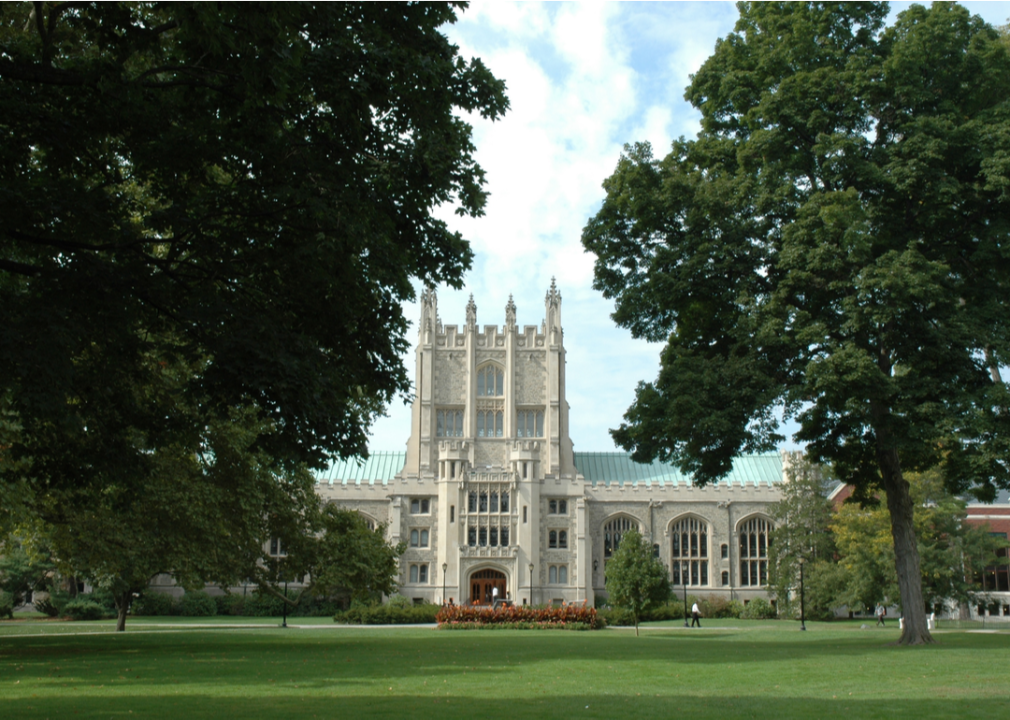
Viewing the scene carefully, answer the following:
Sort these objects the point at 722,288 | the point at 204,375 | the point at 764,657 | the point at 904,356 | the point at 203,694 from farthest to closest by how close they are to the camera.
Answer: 1. the point at 722,288
2. the point at 904,356
3. the point at 764,657
4. the point at 203,694
5. the point at 204,375

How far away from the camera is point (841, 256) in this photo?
20.5 m

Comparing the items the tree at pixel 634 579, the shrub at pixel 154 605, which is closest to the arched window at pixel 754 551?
the tree at pixel 634 579

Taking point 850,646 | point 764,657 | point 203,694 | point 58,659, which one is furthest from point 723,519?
point 203,694

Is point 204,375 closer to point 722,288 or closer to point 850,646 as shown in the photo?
point 722,288

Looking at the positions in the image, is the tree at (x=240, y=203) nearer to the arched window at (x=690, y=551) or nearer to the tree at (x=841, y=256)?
the tree at (x=841, y=256)

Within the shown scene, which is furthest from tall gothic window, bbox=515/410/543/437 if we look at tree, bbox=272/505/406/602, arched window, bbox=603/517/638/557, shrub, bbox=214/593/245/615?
tree, bbox=272/505/406/602

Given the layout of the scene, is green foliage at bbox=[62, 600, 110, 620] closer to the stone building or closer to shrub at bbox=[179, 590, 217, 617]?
shrub at bbox=[179, 590, 217, 617]

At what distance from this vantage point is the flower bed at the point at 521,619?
33.7 meters

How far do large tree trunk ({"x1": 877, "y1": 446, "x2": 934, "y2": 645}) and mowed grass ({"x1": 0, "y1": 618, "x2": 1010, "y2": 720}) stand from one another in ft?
2.66

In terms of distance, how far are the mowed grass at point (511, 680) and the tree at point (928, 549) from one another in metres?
15.8

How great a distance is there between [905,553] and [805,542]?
2802 cm

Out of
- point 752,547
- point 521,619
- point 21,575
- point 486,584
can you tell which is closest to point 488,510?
point 486,584

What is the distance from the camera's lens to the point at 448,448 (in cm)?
5709

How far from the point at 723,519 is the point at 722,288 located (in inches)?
1540
